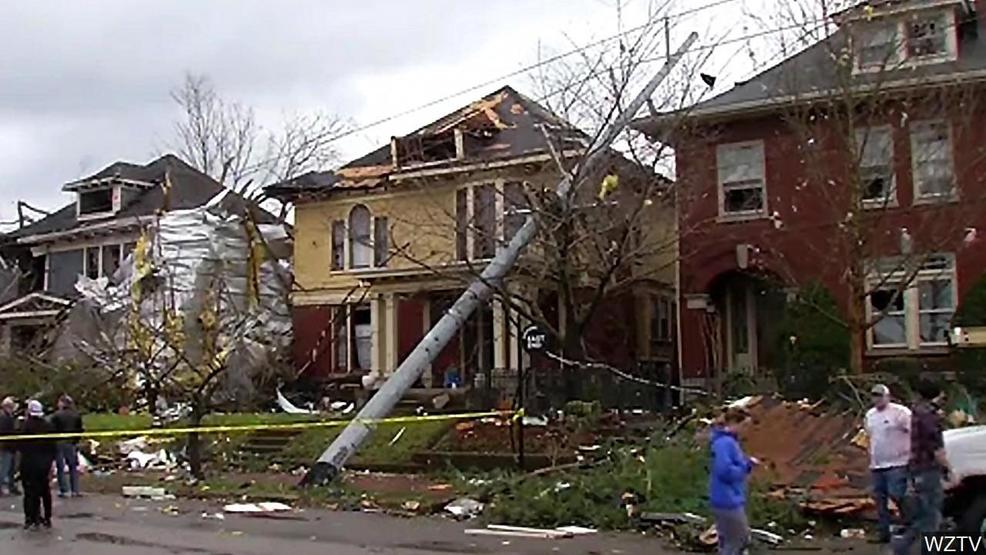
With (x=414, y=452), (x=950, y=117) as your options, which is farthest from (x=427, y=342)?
(x=950, y=117)

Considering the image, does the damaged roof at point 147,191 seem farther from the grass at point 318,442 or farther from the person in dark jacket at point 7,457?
the person in dark jacket at point 7,457

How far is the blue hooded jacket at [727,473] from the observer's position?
37.4 ft

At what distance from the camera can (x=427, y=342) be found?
80.5 ft

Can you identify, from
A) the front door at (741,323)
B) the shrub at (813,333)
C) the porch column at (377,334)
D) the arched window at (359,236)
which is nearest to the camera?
the shrub at (813,333)

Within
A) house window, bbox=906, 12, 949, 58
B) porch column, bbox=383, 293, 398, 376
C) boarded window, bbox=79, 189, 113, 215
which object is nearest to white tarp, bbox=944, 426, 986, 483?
house window, bbox=906, 12, 949, 58

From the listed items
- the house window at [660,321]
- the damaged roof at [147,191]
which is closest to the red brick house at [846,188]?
the house window at [660,321]

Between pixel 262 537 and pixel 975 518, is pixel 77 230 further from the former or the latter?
pixel 975 518

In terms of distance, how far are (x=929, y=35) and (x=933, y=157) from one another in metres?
2.57

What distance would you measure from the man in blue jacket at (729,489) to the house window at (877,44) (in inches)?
589

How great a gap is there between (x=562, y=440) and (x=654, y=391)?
463 centimetres

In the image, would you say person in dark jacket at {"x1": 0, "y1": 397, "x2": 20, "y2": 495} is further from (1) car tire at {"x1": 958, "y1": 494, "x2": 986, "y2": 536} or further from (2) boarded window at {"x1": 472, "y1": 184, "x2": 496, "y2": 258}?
(1) car tire at {"x1": 958, "y1": 494, "x2": 986, "y2": 536}

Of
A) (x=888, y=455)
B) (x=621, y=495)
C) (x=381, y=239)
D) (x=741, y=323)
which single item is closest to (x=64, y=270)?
(x=381, y=239)

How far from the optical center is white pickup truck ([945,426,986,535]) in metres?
11.8

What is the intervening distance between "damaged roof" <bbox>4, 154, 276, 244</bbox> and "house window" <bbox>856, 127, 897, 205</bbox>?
1057 inches
